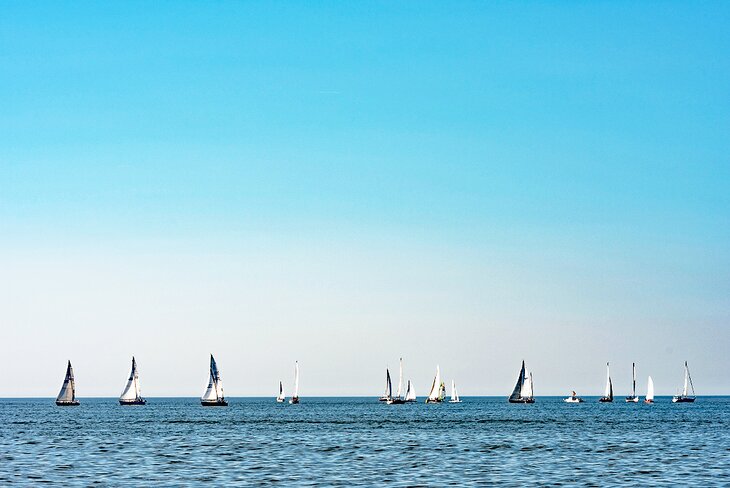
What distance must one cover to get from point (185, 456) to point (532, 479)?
1242 inches

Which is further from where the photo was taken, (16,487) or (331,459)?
(331,459)

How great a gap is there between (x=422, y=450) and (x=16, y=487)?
138 ft

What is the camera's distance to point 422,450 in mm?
94875

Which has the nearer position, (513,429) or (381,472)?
(381,472)

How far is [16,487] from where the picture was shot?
201ft

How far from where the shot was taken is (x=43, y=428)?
5792 inches

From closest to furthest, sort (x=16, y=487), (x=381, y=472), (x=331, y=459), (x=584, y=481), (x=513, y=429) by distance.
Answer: (x=16, y=487), (x=584, y=481), (x=381, y=472), (x=331, y=459), (x=513, y=429)

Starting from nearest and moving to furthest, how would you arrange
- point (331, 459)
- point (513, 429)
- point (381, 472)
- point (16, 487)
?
point (16, 487) → point (381, 472) → point (331, 459) → point (513, 429)

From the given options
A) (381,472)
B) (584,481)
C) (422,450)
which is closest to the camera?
(584,481)

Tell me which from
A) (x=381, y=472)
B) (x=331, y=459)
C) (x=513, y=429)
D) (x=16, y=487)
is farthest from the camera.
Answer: (x=513, y=429)

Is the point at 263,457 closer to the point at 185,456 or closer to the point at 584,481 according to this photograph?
the point at 185,456

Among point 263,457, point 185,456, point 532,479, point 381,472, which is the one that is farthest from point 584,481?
point 185,456

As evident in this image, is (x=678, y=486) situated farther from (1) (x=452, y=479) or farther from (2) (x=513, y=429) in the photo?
(2) (x=513, y=429)

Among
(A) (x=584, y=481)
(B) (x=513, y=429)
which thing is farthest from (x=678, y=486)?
(B) (x=513, y=429)
